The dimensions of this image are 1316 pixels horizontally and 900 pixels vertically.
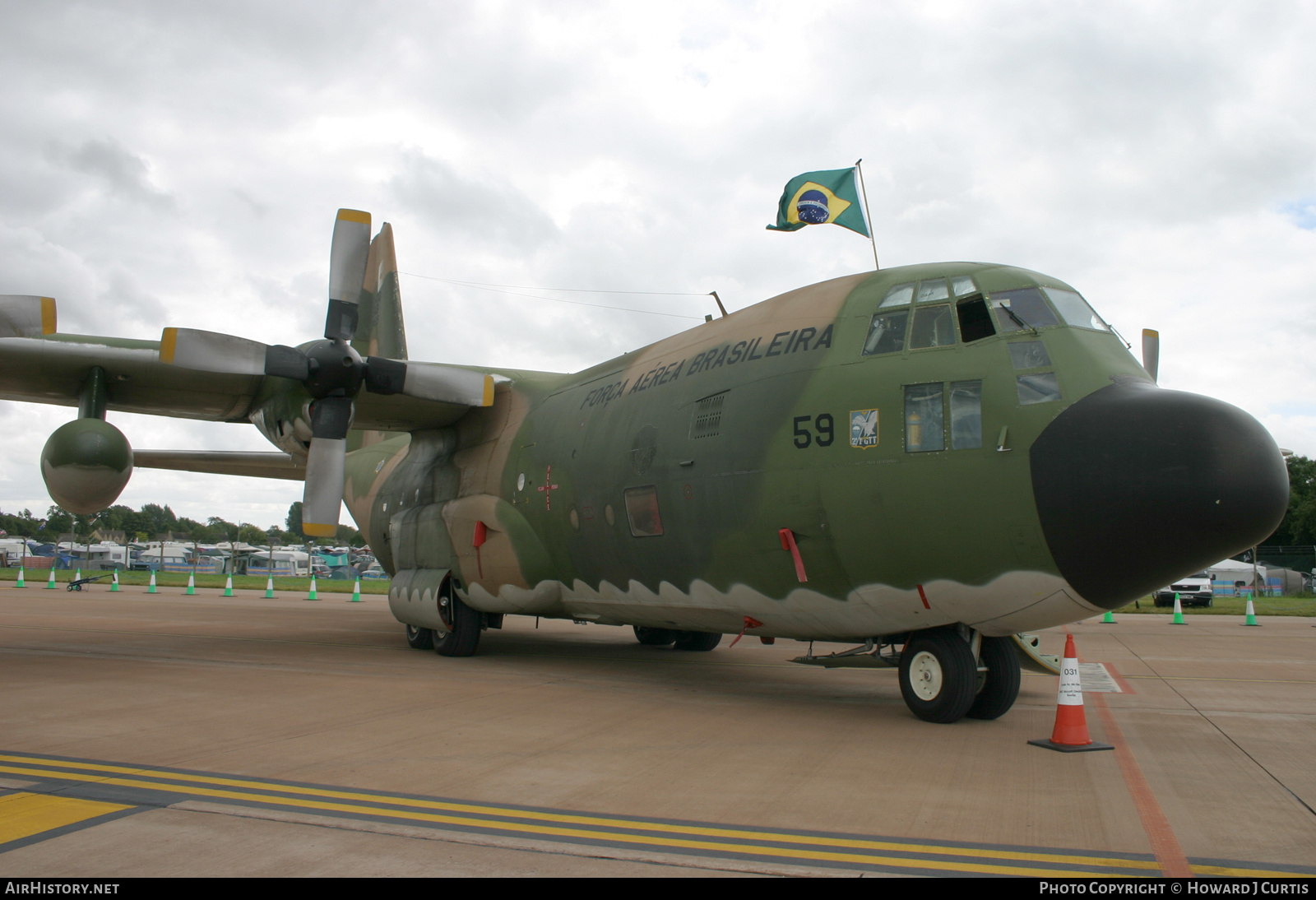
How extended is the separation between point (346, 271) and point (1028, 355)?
9335 mm

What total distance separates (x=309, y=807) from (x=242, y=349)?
8282mm

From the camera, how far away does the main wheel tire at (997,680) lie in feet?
27.5

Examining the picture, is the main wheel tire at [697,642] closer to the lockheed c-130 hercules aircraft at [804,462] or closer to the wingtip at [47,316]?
the lockheed c-130 hercules aircraft at [804,462]

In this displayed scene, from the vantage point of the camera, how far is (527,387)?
Answer: 45.6 ft

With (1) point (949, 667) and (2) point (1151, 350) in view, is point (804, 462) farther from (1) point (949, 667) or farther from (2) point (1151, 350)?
(2) point (1151, 350)

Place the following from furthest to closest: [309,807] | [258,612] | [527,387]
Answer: [258,612]
[527,387]
[309,807]

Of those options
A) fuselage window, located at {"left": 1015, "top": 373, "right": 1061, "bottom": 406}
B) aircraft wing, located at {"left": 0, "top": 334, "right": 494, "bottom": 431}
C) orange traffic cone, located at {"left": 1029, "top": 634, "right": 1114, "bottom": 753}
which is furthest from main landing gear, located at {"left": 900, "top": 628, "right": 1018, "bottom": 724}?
aircraft wing, located at {"left": 0, "top": 334, "right": 494, "bottom": 431}

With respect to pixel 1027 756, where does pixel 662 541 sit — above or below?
above

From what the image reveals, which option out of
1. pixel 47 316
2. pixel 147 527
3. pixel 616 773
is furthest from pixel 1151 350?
pixel 147 527

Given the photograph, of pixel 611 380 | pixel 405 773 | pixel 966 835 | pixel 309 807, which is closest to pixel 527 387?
pixel 611 380

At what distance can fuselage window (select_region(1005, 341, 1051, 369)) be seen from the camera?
755 centimetres

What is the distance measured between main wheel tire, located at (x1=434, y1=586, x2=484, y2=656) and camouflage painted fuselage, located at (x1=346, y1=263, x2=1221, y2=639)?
0.74 m

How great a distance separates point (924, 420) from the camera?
7.81 m
